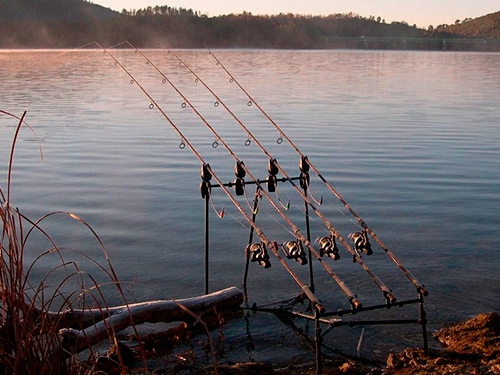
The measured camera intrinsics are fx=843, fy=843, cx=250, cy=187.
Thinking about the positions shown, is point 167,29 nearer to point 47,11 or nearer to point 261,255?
point 47,11

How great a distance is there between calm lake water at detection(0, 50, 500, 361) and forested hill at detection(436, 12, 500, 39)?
13742 centimetres

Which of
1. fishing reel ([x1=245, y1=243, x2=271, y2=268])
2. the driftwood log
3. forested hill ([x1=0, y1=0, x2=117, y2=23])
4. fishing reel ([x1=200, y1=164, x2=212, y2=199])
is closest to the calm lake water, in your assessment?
the driftwood log

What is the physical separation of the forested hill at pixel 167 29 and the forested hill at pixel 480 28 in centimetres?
1535

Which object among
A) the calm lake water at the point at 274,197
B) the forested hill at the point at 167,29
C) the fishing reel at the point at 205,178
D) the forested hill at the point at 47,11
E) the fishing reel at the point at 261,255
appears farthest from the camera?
the forested hill at the point at 47,11

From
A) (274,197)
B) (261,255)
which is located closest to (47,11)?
(274,197)

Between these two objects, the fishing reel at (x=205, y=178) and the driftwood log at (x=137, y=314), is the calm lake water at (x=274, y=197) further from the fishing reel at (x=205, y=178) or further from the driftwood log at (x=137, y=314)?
the fishing reel at (x=205, y=178)

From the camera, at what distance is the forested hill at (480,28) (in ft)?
520

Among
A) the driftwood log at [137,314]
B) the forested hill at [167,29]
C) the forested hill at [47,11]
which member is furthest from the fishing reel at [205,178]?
the forested hill at [47,11]

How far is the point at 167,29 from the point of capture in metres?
106

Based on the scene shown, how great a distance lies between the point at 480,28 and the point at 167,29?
8166 centimetres

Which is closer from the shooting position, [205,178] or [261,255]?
[261,255]

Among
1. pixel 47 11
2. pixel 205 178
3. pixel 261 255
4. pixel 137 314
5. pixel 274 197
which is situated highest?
pixel 47 11

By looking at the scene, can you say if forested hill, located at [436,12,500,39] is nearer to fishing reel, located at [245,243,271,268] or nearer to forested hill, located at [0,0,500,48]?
forested hill, located at [0,0,500,48]

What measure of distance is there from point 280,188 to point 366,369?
7.07 m
